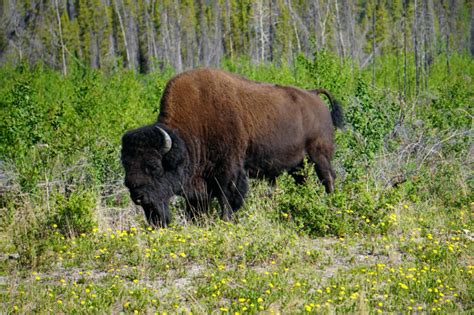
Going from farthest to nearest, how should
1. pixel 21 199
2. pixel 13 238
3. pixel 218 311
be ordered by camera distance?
pixel 21 199, pixel 13 238, pixel 218 311

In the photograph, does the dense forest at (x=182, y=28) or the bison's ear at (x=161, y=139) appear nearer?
the bison's ear at (x=161, y=139)

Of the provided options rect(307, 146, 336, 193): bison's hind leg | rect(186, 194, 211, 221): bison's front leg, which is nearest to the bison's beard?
rect(186, 194, 211, 221): bison's front leg

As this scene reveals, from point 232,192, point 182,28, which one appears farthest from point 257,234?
point 182,28

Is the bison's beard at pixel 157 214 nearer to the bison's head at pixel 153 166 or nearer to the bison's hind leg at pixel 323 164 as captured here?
the bison's head at pixel 153 166

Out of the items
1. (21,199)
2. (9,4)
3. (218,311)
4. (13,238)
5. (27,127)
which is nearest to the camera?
(218,311)

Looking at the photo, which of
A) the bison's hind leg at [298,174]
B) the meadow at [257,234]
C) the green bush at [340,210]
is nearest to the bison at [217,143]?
the bison's hind leg at [298,174]

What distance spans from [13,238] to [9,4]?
58071 millimetres

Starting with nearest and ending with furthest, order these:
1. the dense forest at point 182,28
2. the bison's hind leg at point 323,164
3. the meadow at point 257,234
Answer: the meadow at point 257,234 → the bison's hind leg at point 323,164 → the dense forest at point 182,28

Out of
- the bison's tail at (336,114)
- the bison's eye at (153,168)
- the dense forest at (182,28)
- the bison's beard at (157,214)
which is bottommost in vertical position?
the dense forest at (182,28)

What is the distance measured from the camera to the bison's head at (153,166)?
309 inches

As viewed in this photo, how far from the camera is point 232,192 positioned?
867 cm

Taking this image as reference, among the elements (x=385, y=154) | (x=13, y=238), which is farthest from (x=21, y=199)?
(x=385, y=154)

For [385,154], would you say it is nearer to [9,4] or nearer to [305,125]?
[305,125]

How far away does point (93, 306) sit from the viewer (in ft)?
17.4
